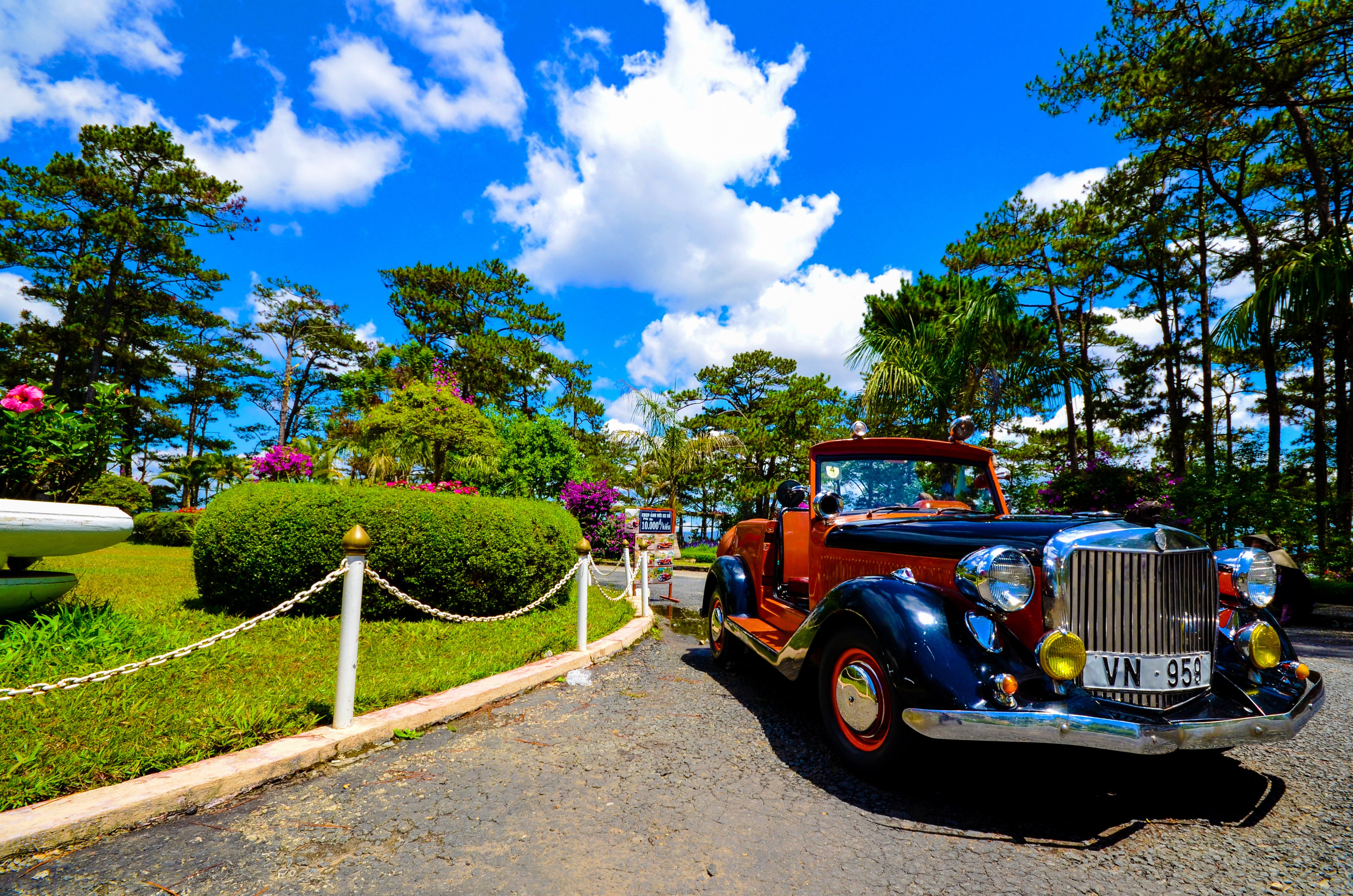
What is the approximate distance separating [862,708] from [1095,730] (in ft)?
3.07

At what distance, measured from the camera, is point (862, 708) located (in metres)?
2.81

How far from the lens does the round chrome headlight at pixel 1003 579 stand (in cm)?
257

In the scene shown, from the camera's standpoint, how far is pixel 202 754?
275cm

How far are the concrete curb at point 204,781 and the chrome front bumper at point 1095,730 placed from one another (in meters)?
2.76

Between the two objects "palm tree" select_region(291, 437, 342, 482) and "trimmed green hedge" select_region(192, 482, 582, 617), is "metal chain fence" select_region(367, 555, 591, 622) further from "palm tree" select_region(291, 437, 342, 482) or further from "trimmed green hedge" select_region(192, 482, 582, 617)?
"palm tree" select_region(291, 437, 342, 482)

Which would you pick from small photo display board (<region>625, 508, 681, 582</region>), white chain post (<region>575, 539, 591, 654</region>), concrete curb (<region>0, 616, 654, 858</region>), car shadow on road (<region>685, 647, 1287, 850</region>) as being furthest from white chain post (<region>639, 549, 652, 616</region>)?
car shadow on road (<region>685, 647, 1287, 850</region>)

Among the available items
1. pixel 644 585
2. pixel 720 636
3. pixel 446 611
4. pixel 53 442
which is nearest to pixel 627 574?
pixel 644 585

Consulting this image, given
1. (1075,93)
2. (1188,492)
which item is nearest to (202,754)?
(1188,492)

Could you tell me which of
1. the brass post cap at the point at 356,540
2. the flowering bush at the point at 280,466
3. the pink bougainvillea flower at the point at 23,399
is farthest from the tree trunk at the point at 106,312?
the brass post cap at the point at 356,540

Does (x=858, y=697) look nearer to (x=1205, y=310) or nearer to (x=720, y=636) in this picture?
(x=720, y=636)

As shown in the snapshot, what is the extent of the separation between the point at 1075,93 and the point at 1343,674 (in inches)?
458

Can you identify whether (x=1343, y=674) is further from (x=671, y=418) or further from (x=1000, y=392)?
(x=671, y=418)

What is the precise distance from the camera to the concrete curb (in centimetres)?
211

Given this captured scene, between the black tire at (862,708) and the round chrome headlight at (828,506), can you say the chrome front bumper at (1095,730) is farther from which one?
the round chrome headlight at (828,506)
